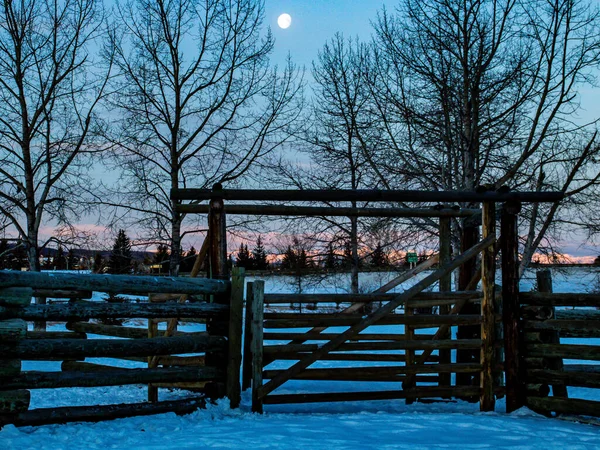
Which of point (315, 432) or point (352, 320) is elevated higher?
point (352, 320)

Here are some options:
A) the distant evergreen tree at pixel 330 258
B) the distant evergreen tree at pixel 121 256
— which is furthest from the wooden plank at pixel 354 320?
the distant evergreen tree at pixel 330 258

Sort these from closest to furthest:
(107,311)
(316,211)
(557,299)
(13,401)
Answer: (13,401)
(107,311)
(557,299)
(316,211)

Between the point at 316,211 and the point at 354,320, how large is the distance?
1.45m

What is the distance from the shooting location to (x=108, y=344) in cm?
564

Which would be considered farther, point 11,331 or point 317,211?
point 317,211

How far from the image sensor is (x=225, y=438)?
4773mm

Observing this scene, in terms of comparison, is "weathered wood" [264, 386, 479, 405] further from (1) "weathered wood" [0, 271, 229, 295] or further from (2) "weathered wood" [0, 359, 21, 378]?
(2) "weathered wood" [0, 359, 21, 378]

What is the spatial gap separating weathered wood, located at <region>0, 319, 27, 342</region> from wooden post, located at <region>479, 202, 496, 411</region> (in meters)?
4.94

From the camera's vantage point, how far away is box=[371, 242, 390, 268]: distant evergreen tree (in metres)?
19.8

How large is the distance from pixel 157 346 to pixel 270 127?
12.1m

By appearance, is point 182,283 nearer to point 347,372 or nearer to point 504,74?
point 347,372

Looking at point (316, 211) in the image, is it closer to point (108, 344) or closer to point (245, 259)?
point (108, 344)

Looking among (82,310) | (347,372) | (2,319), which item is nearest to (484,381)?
(347,372)

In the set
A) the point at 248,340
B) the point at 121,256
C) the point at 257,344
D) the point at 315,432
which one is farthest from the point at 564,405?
the point at 121,256
